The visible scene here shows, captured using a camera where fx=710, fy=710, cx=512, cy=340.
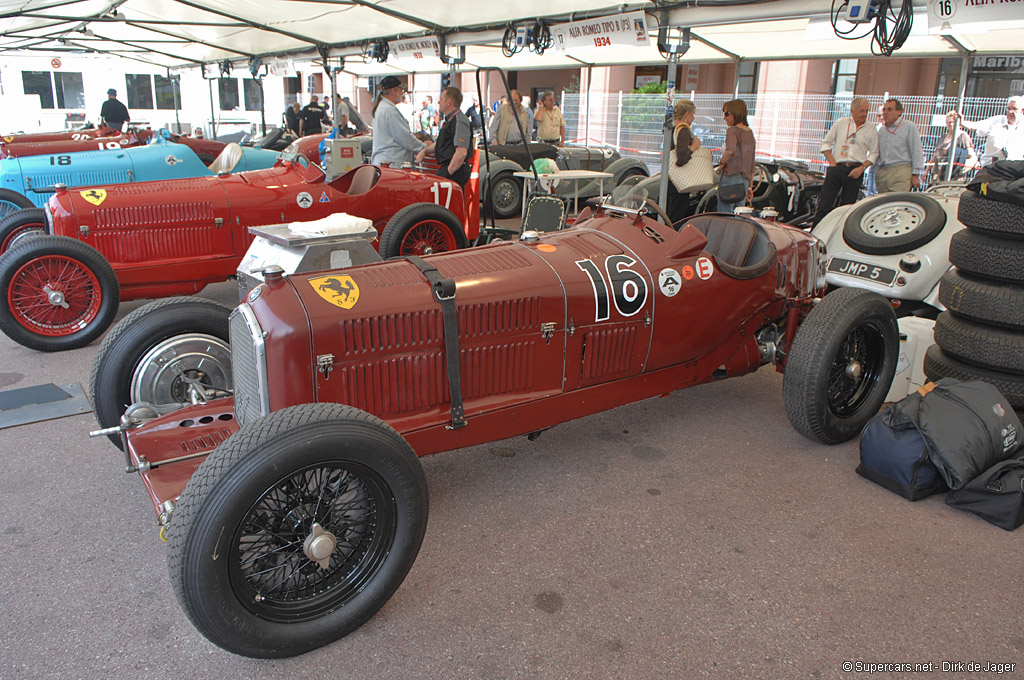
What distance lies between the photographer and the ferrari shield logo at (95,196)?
19.0ft

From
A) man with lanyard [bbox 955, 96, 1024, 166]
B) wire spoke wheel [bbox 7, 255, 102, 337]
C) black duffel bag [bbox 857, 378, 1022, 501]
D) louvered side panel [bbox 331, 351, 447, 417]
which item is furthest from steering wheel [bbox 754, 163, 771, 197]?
wire spoke wheel [bbox 7, 255, 102, 337]

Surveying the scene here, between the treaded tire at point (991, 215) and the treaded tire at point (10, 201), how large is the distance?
8849 millimetres

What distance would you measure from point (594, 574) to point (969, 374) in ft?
8.43

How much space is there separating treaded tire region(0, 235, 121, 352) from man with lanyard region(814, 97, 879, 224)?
25.7 ft

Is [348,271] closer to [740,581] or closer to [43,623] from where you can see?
[43,623]

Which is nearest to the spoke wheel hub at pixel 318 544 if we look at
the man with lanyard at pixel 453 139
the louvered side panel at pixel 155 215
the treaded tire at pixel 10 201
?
the louvered side panel at pixel 155 215

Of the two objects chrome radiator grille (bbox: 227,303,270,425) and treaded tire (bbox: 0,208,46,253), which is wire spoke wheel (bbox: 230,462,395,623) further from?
treaded tire (bbox: 0,208,46,253)

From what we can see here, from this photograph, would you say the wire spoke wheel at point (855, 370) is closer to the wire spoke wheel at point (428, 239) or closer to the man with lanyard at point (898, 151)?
the wire spoke wheel at point (428, 239)

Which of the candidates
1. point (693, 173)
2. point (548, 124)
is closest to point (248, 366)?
point (693, 173)

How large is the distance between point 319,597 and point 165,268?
4387 mm

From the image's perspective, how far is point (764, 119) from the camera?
13.0 metres

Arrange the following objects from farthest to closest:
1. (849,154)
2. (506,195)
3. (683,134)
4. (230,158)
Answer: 1. (506,195)
2. (849,154)
3. (230,158)
4. (683,134)

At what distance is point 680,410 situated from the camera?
14.9 ft

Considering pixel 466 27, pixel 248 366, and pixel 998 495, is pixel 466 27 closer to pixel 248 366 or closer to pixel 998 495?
pixel 248 366
